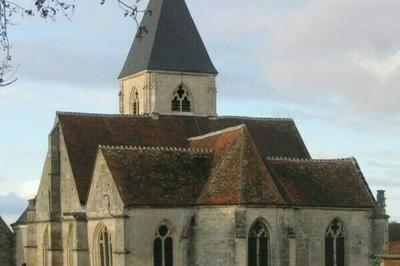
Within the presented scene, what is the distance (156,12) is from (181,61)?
8.98ft

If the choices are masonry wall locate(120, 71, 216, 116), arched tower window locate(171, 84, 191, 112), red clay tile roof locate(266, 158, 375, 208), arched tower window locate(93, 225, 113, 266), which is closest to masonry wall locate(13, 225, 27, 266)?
masonry wall locate(120, 71, 216, 116)

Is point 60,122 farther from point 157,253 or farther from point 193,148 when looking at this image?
point 157,253

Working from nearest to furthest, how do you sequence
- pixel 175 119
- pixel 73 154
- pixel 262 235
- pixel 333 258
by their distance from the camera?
1. pixel 262 235
2. pixel 333 258
3. pixel 73 154
4. pixel 175 119

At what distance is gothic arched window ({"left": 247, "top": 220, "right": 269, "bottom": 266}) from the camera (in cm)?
3809

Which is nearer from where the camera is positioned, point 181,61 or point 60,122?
point 60,122

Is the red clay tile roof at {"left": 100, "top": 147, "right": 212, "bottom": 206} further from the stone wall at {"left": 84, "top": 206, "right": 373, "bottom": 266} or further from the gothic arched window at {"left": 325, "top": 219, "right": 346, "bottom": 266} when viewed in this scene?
the gothic arched window at {"left": 325, "top": 219, "right": 346, "bottom": 266}

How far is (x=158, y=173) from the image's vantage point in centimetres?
3975

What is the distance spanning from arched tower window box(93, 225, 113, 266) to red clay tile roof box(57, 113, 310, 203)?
7.74ft

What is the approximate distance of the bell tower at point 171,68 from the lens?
48.7 meters

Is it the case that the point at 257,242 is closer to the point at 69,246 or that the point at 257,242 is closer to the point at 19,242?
the point at 69,246

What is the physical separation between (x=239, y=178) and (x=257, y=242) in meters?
2.54

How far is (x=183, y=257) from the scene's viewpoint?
3912cm

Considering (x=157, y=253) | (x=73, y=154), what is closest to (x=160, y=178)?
(x=157, y=253)

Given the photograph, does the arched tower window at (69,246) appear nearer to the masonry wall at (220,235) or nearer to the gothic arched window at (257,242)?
the masonry wall at (220,235)
